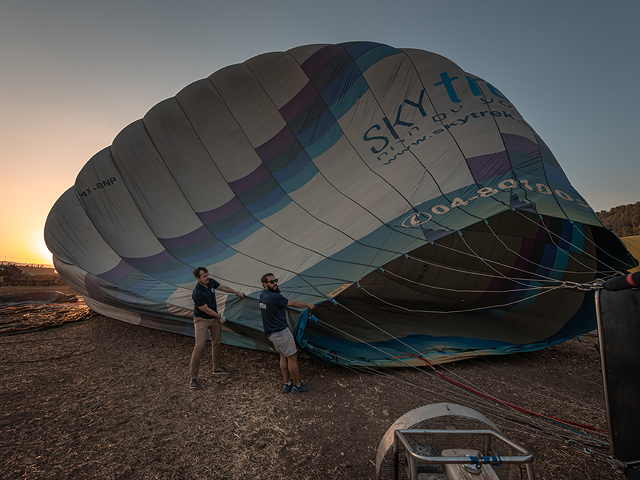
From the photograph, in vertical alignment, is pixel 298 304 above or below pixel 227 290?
below

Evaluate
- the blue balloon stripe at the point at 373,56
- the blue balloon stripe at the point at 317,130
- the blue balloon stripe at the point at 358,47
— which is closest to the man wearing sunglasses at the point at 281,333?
the blue balloon stripe at the point at 317,130

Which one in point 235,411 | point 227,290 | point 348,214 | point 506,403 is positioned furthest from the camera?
point 348,214

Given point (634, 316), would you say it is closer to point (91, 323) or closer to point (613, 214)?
point (91, 323)

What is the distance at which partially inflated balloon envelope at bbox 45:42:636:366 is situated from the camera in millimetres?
4543

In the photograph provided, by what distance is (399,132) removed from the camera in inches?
233

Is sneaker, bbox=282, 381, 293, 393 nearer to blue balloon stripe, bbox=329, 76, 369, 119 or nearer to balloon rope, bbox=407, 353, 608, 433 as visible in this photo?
balloon rope, bbox=407, 353, 608, 433

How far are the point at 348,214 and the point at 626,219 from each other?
35168mm

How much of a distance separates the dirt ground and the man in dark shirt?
6.9 inches

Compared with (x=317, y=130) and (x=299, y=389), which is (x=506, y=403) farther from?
(x=317, y=130)

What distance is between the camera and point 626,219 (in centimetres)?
2900

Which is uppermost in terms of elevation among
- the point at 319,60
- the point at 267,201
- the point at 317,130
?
the point at 319,60

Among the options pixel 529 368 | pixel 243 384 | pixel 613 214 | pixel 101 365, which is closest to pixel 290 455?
pixel 243 384

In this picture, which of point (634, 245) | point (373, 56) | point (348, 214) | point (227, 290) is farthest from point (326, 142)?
point (634, 245)

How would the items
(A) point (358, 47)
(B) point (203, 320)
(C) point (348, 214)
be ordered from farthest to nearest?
(A) point (358, 47)
(C) point (348, 214)
(B) point (203, 320)
